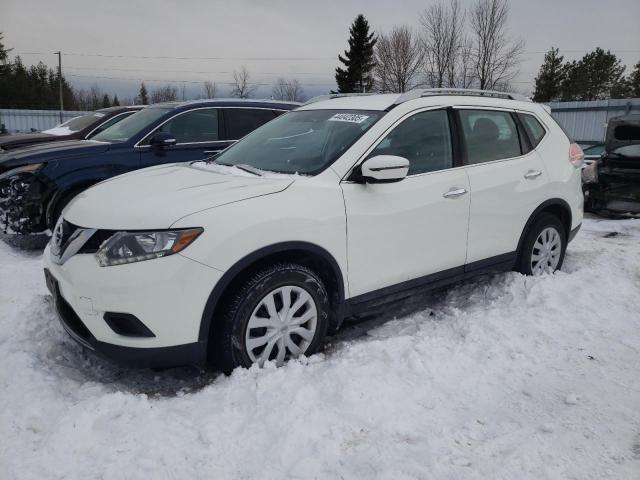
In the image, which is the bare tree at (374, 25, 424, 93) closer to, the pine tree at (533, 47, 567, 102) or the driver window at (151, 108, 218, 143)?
the pine tree at (533, 47, 567, 102)

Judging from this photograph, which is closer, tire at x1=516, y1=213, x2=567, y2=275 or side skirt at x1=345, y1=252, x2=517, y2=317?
side skirt at x1=345, y1=252, x2=517, y2=317

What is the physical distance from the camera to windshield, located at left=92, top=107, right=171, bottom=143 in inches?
254

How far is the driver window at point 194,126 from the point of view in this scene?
655cm

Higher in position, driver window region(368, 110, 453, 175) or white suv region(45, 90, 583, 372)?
driver window region(368, 110, 453, 175)

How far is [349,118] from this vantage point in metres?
3.71

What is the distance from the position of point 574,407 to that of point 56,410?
2.82 metres

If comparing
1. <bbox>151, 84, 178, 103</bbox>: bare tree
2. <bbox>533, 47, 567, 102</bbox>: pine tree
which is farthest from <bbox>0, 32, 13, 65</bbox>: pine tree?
<bbox>533, 47, 567, 102</bbox>: pine tree

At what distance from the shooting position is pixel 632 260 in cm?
524

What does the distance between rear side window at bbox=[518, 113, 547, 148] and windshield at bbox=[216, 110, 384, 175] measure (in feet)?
5.72

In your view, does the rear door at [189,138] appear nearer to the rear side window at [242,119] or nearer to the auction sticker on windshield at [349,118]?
the rear side window at [242,119]

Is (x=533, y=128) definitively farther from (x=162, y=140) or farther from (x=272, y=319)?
(x=162, y=140)

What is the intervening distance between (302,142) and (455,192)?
122cm

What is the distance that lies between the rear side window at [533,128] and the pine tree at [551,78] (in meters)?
45.9

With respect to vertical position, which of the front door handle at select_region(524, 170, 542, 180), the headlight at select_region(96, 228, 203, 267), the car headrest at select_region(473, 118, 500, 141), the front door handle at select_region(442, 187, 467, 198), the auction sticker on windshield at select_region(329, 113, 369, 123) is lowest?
the headlight at select_region(96, 228, 203, 267)
